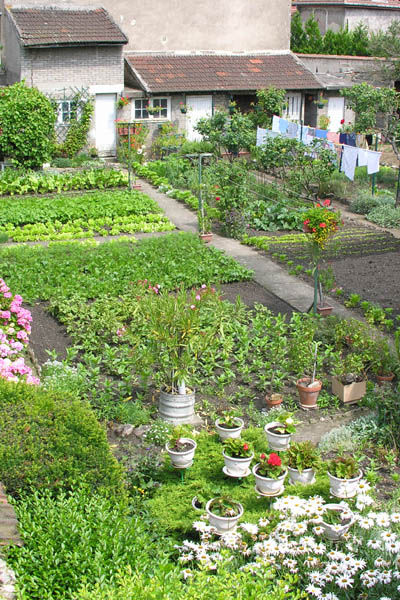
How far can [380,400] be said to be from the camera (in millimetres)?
9086

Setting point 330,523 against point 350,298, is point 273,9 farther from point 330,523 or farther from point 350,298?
point 330,523

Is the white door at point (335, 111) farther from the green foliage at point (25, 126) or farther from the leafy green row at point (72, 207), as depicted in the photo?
the leafy green row at point (72, 207)

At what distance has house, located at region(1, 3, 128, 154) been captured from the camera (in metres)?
24.9

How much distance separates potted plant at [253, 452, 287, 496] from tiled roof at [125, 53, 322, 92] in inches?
842

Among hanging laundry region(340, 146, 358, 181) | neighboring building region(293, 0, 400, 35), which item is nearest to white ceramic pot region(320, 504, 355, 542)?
hanging laundry region(340, 146, 358, 181)

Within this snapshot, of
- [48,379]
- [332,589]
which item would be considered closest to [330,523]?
[332,589]

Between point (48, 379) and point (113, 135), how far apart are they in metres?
18.3

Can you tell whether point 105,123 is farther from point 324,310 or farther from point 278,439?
point 278,439

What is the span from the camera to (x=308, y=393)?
959 centimetres

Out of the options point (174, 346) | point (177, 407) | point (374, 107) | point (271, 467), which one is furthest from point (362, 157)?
point (271, 467)

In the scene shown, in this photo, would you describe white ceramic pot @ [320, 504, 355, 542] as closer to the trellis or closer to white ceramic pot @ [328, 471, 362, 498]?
white ceramic pot @ [328, 471, 362, 498]

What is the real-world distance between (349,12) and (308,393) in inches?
1411

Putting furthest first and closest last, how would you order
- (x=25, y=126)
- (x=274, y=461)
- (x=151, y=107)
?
(x=151, y=107), (x=25, y=126), (x=274, y=461)

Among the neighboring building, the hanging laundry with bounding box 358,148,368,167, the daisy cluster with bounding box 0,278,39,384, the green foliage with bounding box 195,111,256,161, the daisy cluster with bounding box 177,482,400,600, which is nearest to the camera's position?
Result: the daisy cluster with bounding box 177,482,400,600
